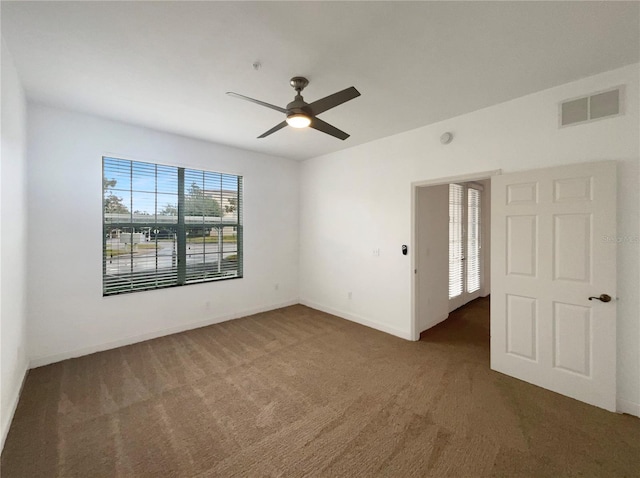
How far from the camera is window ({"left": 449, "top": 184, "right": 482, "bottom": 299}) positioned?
484 cm

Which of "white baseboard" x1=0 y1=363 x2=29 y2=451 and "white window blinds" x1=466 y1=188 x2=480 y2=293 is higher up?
"white window blinds" x1=466 y1=188 x2=480 y2=293

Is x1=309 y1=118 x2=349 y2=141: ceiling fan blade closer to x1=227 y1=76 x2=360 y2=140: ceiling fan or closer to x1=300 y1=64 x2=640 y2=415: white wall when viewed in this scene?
x1=227 y1=76 x2=360 y2=140: ceiling fan

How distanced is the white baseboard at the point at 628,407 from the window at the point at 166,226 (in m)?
4.75

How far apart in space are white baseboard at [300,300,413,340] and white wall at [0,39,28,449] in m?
3.83

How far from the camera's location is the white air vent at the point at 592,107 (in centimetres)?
224

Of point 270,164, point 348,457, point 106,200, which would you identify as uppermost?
point 270,164

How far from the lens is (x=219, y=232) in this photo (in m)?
4.49

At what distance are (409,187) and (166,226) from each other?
3.60m

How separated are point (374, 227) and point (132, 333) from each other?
149 inches

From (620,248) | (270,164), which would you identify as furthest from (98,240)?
(620,248)

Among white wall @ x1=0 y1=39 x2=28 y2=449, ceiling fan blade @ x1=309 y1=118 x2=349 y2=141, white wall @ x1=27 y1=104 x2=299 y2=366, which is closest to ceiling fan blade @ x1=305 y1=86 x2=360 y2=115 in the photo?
ceiling fan blade @ x1=309 y1=118 x2=349 y2=141

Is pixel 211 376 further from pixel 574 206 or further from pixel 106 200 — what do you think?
pixel 574 206

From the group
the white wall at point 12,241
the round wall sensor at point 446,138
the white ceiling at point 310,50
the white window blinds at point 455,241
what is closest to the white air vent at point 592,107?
the white ceiling at point 310,50

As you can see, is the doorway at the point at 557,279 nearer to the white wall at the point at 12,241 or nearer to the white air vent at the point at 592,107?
the white air vent at the point at 592,107
